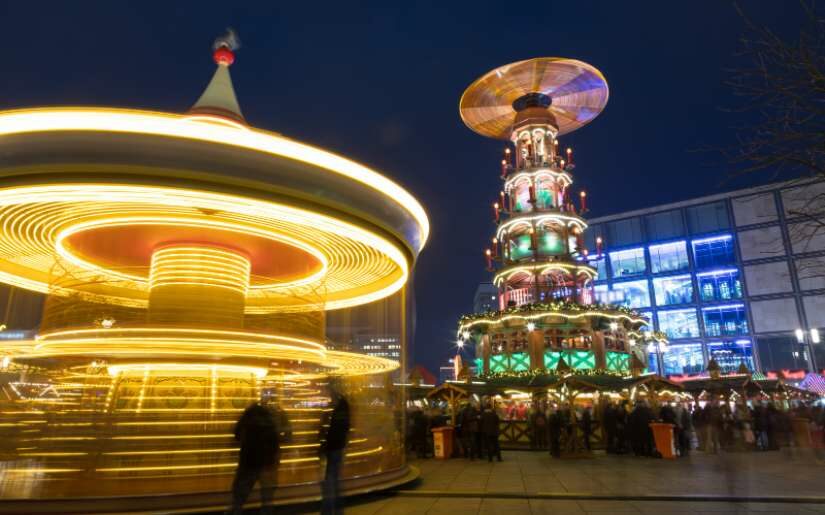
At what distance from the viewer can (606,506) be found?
9.02 meters

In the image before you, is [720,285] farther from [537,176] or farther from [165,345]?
[165,345]

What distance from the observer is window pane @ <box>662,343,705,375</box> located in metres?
58.2

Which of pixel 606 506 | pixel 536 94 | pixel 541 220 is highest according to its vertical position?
pixel 536 94

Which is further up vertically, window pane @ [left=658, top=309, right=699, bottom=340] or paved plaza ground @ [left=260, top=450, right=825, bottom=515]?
window pane @ [left=658, top=309, right=699, bottom=340]

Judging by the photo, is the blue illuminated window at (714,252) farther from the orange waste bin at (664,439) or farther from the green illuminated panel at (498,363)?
the orange waste bin at (664,439)

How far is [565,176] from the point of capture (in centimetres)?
3831

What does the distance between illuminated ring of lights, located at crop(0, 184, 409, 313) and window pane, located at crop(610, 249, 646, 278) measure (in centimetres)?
5504

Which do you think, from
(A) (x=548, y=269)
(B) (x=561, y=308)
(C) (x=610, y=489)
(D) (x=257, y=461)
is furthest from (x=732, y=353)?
(D) (x=257, y=461)

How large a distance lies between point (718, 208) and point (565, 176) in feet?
106

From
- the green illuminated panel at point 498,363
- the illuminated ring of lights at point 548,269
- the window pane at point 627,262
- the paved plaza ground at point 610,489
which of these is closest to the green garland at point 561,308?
the green illuminated panel at point 498,363

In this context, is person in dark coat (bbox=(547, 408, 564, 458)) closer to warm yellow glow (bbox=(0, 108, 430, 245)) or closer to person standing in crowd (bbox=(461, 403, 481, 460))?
person standing in crowd (bbox=(461, 403, 481, 460))

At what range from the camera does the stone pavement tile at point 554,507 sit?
27.9 ft

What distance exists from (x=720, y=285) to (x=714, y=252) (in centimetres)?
367

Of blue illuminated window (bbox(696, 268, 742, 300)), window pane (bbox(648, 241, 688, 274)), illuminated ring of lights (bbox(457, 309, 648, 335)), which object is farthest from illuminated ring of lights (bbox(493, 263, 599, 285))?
window pane (bbox(648, 241, 688, 274))
